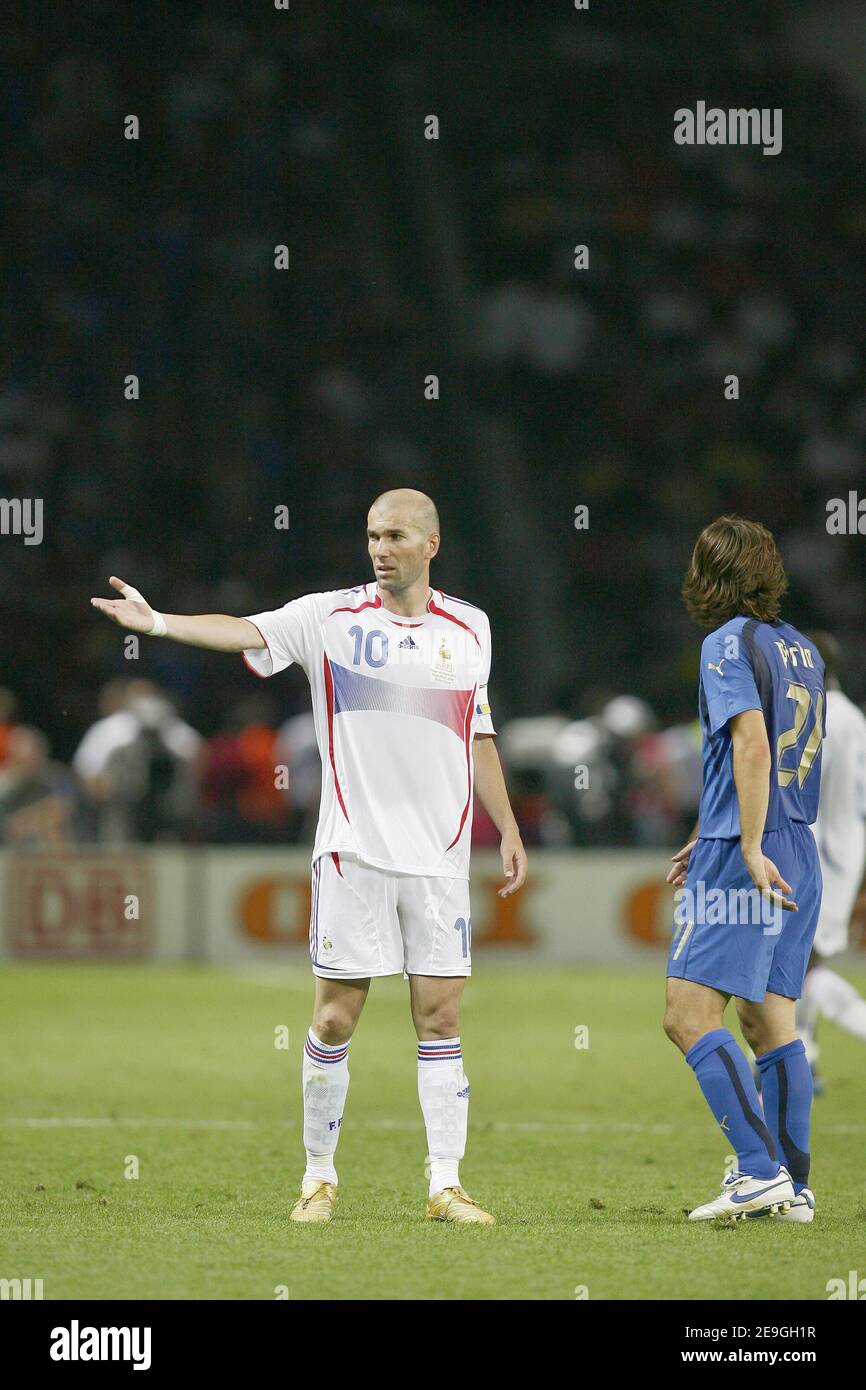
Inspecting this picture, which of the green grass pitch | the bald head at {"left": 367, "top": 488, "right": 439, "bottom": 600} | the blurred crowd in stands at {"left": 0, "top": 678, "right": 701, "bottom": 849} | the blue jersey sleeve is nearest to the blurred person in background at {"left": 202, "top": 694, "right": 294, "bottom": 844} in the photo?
the blurred crowd in stands at {"left": 0, "top": 678, "right": 701, "bottom": 849}

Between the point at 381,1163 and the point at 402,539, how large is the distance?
8.53 ft

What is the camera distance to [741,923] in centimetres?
580

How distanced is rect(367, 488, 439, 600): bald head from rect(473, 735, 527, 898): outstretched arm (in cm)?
60

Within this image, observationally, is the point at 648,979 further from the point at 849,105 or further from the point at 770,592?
the point at 849,105

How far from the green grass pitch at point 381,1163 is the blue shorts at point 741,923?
0.75 metres

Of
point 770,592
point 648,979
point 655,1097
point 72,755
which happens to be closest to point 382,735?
point 770,592

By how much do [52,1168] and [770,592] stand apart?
131 inches

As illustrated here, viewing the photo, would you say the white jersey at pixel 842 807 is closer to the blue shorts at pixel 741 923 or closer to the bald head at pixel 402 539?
the blue shorts at pixel 741 923

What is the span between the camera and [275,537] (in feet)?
69.2

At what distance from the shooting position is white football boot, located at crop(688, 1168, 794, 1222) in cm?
577

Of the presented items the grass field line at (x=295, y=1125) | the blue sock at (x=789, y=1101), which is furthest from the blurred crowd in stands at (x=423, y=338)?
the blue sock at (x=789, y=1101)

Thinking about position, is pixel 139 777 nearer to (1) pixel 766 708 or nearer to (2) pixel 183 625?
(2) pixel 183 625

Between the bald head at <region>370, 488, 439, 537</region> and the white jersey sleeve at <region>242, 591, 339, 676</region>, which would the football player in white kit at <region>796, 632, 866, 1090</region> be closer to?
the bald head at <region>370, 488, 439, 537</region>
